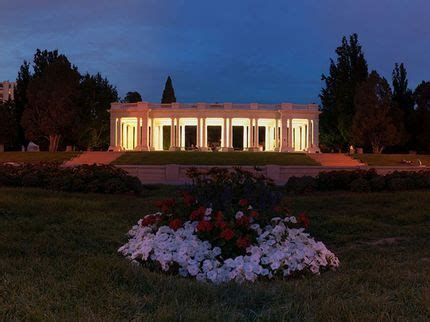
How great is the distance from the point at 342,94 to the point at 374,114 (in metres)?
7.35

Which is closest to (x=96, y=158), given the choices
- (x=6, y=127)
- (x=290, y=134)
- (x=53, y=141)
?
(x=53, y=141)

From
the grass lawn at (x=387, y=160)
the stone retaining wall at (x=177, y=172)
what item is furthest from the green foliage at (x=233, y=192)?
the grass lawn at (x=387, y=160)

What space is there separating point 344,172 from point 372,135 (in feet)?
99.4

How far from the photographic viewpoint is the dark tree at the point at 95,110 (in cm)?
5394

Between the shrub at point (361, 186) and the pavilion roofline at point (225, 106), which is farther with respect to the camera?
the pavilion roofline at point (225, 106)

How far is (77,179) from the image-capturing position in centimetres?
1630

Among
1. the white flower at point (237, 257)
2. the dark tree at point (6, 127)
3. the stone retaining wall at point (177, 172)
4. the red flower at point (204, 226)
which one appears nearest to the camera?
the white flower at point (237, 257)

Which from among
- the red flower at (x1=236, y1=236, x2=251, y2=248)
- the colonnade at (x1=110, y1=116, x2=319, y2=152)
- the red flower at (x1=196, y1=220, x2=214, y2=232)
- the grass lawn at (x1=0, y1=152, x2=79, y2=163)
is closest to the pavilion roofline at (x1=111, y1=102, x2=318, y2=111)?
the colonnade at (x1=110, y1=116, x2=319, y2=152)

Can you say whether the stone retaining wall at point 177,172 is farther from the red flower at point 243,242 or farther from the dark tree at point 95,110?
the dark tree at point 95,110

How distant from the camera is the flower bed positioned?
6.00 meters

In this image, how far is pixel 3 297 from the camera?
4551 mm

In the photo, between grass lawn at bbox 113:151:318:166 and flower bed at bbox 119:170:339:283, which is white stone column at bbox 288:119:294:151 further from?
flower bed at bbox 119:170:339:283

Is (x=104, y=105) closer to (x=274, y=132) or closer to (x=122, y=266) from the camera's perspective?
(x=274, y=132)

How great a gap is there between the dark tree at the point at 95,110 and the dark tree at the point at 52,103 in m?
4.74
